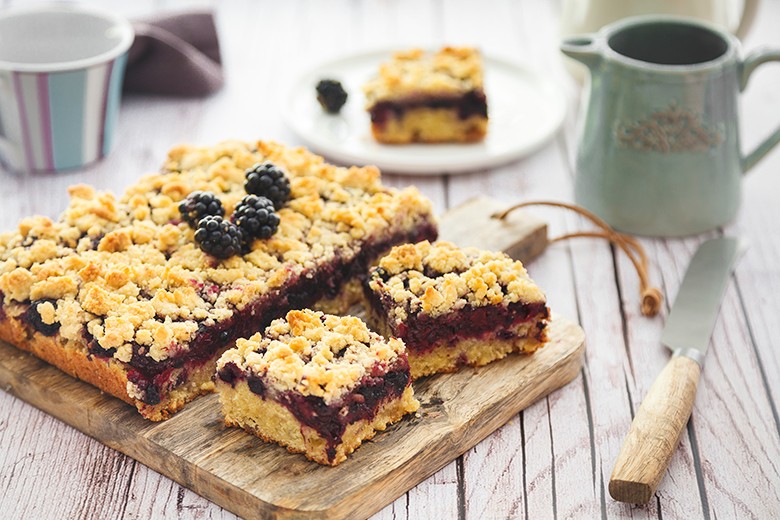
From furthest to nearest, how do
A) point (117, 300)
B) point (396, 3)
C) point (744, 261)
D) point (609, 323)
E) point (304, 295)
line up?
point (396, 3) < point (744, 261) < point (609, 323) < point (304, 295) < point (117, 300)

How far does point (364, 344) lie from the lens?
3178mm

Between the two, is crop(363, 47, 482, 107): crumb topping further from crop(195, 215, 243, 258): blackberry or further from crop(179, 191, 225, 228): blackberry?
crop(195, 215, 243, 258): blackberry

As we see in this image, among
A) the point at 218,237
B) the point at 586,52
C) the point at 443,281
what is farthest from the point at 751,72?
the point at 218,237

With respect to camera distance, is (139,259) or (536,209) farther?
(536,209)

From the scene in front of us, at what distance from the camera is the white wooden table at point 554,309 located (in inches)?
124

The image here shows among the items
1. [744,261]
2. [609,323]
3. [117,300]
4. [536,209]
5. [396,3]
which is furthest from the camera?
[396,3]

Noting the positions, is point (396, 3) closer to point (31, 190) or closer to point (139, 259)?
point (31, 190)

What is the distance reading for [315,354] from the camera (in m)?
3.10

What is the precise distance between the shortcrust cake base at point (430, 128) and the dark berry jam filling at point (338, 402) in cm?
184

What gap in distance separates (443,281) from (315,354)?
21.4 inches

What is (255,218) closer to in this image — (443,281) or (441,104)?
(443,281)

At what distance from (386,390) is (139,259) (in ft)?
3.13

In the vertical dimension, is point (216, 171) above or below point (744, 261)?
above

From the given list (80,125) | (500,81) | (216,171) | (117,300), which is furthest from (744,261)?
(80,125)
